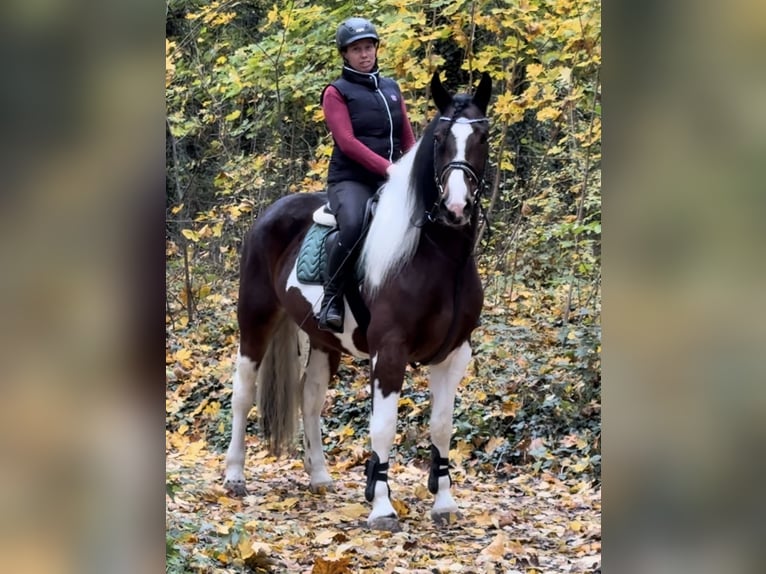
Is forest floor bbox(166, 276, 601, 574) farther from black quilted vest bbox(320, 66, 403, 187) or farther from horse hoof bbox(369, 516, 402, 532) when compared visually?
black quilted vest bbox(320, 66, 403, 187)

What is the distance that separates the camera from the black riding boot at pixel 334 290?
4645 millimetres

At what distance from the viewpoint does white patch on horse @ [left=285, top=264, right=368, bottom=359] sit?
15.5 ft

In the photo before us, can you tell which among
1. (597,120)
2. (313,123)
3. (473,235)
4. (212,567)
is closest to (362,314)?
(473,235)

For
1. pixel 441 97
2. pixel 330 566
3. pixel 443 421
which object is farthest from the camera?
pixel 443 421

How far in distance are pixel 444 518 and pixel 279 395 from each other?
1.37 m

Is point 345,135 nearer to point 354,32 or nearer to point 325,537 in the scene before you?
point 354,32

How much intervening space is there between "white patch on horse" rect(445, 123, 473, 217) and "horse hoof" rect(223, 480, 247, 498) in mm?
2447

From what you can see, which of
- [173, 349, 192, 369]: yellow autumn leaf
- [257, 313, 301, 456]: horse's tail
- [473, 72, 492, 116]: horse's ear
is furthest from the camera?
[173, 349, 192, 369]: yellow autumn leaf

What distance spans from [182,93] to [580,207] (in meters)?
4.52

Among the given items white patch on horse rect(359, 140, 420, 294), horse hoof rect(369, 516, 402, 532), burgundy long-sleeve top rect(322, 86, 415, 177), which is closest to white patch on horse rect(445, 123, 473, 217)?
white patch on horse rect(359, 140, 420, 294)

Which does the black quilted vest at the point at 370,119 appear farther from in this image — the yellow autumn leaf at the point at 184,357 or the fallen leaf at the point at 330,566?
the yellow autumn leaf at the point at 184,357

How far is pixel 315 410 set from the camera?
5.44 meters

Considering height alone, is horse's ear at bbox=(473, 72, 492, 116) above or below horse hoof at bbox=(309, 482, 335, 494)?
above

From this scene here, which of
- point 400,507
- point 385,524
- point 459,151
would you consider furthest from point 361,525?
point 459,151
